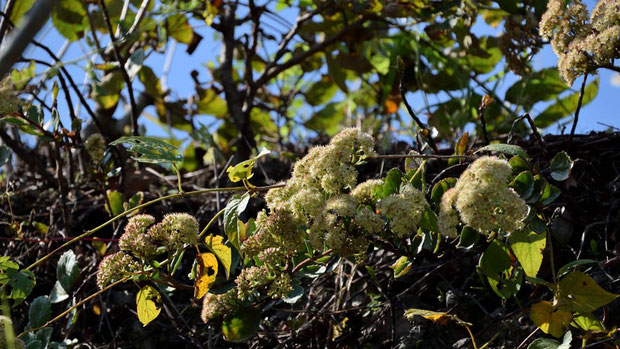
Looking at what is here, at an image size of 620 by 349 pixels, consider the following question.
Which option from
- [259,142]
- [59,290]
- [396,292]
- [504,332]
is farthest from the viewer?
[259,142]

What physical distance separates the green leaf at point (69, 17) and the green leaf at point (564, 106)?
1.66m

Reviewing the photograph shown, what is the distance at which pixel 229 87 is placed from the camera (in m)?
2.42

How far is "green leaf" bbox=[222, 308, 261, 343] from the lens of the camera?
4.47ft

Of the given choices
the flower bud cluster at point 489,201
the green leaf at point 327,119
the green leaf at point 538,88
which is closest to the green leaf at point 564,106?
the green leaf at point 538,88

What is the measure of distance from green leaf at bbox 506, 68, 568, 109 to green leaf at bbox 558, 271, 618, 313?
1.07 m

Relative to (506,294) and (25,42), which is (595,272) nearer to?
(506,294)

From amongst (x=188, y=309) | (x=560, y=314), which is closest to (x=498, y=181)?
(x=560, y=314)

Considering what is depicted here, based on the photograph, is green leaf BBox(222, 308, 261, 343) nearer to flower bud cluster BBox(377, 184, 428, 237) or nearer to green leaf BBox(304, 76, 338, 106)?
flower bud cluster BBox(377, 184, 428, 237)

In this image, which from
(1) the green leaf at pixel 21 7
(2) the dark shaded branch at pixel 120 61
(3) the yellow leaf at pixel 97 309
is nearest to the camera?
(3) the yellow leaf at pixel 97 309

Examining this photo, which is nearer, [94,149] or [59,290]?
[59,290]

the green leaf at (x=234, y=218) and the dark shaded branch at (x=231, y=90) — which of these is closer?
the green leaf at (x=234, y=218)

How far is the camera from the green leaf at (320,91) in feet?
9.08

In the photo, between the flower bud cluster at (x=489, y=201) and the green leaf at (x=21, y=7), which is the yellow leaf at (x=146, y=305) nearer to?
the flower bud cluster at (x=489, y=201)

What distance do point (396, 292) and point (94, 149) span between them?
895 mm
